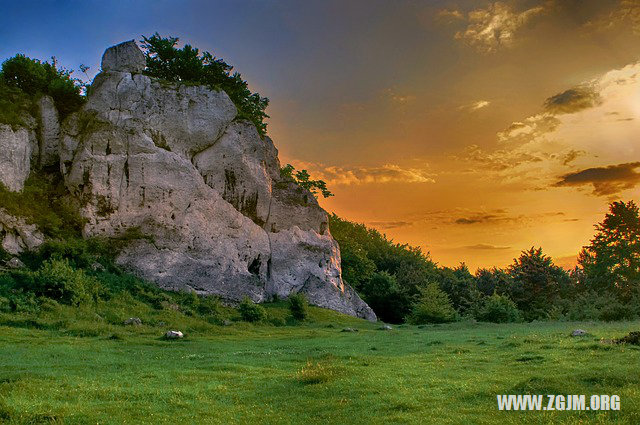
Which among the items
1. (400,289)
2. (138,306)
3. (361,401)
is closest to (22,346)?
(138,306)

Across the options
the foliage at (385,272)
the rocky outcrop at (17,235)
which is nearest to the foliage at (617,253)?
the foliage at (385,272)

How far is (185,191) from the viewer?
45375mm

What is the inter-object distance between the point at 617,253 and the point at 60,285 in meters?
66.2

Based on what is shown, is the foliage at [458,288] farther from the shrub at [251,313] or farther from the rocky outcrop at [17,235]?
the rocky outcrop at [17,235]

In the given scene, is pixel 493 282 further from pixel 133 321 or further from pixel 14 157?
pixel 14 157

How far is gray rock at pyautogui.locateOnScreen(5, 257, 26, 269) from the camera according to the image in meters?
34.0

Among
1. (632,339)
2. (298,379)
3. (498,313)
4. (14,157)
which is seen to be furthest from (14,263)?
(498,313)

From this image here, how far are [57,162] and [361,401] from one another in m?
41.3

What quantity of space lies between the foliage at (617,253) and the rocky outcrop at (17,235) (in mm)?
66331

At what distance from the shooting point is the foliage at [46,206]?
1497 inches

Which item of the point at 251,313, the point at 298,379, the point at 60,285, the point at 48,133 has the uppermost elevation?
the point at 48,133

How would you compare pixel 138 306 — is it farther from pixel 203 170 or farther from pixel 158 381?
pixel 158 381

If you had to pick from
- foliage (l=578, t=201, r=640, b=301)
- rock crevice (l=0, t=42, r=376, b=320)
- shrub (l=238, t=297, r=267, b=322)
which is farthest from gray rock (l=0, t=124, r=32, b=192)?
foliage (l=578, t=201, r=640, b=301)

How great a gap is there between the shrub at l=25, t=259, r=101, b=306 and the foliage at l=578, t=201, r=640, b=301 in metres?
63.4
